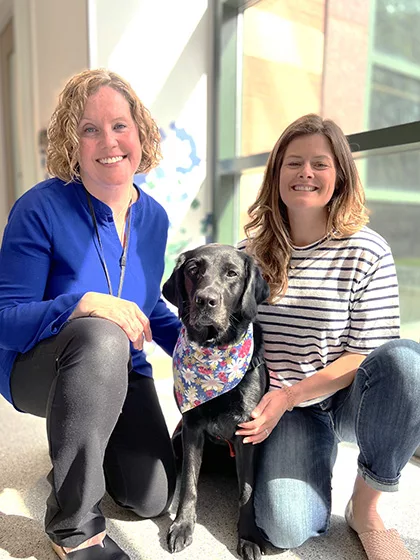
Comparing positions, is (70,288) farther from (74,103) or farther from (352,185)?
(352,185)

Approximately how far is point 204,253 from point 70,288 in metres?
0.36

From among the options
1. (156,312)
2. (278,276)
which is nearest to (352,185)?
(278,276)

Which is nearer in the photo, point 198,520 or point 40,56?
point 198,520

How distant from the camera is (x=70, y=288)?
1.18 metres

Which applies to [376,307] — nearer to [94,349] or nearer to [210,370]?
[210,370]

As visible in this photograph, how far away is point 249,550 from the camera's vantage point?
1143 millimetres

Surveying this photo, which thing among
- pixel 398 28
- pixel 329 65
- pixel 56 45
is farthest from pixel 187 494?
pixel 56 45

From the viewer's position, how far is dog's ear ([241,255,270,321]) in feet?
3.87

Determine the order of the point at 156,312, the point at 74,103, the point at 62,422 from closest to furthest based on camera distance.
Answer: the point at 62,422 < the point at 74,103 < the point at 156,312

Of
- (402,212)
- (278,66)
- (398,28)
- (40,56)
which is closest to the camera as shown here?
(398,28)

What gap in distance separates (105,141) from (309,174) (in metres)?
0.55

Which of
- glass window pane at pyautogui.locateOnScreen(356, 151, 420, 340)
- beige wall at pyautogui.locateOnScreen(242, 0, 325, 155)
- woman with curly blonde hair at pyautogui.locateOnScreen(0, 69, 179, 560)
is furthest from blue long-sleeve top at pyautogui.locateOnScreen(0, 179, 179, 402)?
beige wall at pyautogui.locateOnScreen(242, 0, 325, 155)

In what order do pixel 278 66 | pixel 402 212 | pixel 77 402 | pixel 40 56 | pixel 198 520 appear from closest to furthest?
pixel 77 402, pixel 198 520, pixel 402 212, pixel 278 66, pixel 40 56

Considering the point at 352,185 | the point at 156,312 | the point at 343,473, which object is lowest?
the point at 343,473
